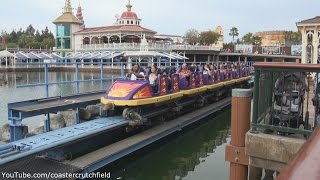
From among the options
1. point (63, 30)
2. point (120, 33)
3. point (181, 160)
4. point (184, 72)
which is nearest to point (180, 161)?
point (181, 160)

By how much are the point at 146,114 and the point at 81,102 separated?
171 cm

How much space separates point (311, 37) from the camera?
59.1ft

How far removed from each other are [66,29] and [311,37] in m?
53.7

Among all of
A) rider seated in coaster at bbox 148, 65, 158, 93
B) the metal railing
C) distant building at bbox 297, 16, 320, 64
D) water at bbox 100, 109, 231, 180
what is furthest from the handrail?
distant building at bbox 297, 16, 320, 64

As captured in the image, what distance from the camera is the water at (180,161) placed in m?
7.94

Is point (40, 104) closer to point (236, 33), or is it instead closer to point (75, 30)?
point (75, 30)

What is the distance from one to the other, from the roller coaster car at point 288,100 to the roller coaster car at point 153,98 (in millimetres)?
4337

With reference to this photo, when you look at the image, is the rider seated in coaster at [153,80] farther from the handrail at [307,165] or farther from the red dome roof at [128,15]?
the red dome roof at [128,15]

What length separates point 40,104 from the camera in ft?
28.6

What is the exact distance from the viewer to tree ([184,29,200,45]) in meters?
86.0

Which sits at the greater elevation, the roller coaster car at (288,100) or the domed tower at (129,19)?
the domed tower at (129,19)

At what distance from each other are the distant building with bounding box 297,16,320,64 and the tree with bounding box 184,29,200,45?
6776cm

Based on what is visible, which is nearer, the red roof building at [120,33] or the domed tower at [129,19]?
the red roof building at [120,33]

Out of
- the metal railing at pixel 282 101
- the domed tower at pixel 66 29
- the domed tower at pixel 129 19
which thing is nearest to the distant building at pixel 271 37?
the domed tower at pixel 129 19
